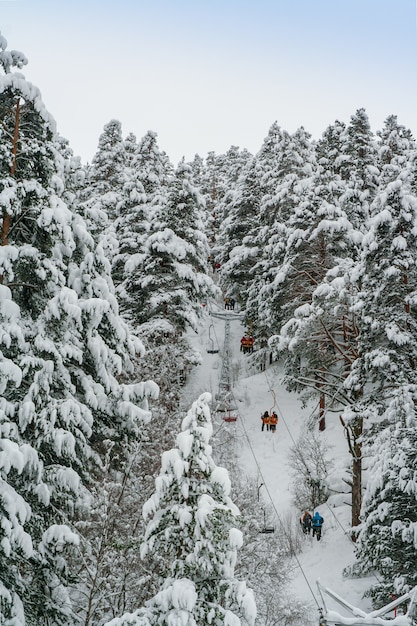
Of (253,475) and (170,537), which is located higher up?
(170,537)

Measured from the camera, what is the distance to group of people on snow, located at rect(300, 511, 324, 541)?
1906cm

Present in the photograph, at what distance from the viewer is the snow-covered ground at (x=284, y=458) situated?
55.2ft

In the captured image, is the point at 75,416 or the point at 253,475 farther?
the point at 253,475

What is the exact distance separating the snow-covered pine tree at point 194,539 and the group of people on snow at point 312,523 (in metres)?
12.3

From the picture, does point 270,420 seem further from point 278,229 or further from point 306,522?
point 278,229

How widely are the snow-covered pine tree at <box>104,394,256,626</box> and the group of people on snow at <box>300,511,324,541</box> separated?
40.5 ft

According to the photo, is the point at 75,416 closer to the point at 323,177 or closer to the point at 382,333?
the point at 382,333

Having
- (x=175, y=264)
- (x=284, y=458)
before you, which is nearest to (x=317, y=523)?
(x=284, y=458)

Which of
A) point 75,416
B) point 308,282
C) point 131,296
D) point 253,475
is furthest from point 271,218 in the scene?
point 75,416

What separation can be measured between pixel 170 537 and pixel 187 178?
18827 mm

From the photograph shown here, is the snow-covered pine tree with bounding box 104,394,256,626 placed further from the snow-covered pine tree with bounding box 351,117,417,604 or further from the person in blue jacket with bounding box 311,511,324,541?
the person in blue jacket with bounding box 311,511,324,541

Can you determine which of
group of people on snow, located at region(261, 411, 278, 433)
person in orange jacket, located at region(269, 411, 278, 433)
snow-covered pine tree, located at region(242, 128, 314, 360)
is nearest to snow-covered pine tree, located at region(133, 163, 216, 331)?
snow-covered pine tree, located at region(242, 128, 314, 360)

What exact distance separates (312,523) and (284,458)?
5053mm

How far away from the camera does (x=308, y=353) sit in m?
19.8
